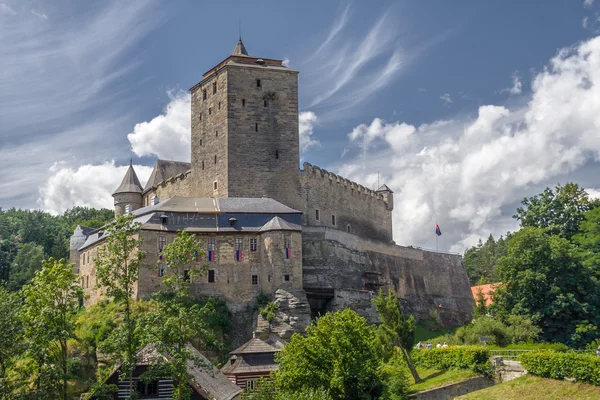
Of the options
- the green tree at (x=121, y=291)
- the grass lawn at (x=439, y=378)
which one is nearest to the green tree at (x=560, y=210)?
the grass lawn at (x=439, y=378)

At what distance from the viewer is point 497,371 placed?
38.8 meters

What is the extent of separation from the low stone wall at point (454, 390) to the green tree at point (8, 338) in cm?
1944

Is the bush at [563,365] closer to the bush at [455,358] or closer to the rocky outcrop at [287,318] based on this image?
the bush at [455,358]

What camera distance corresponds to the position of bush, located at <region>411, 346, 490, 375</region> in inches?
1553

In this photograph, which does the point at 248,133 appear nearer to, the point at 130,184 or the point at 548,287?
the point at 130,184

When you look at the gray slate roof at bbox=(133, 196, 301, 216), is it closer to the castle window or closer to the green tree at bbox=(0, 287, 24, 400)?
the castle window

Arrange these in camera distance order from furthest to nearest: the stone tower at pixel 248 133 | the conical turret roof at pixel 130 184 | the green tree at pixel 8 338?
the conical turret roof at pixel 130 184
the stone tower at pixel 248 133
the green tree at pixel 8 338

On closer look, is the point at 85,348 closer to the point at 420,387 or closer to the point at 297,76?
the point at 420,387

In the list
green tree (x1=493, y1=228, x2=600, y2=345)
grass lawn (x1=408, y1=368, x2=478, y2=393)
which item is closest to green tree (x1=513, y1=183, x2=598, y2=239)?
green tree (x1=493, y1=228, x2=600, y2=345)

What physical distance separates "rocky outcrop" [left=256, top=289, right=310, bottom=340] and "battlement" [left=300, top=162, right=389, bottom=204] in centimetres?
1602

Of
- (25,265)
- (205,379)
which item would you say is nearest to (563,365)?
(205,379)

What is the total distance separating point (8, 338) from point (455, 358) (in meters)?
23.3

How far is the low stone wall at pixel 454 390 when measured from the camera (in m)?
38.1

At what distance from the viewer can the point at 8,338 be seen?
108 feet
